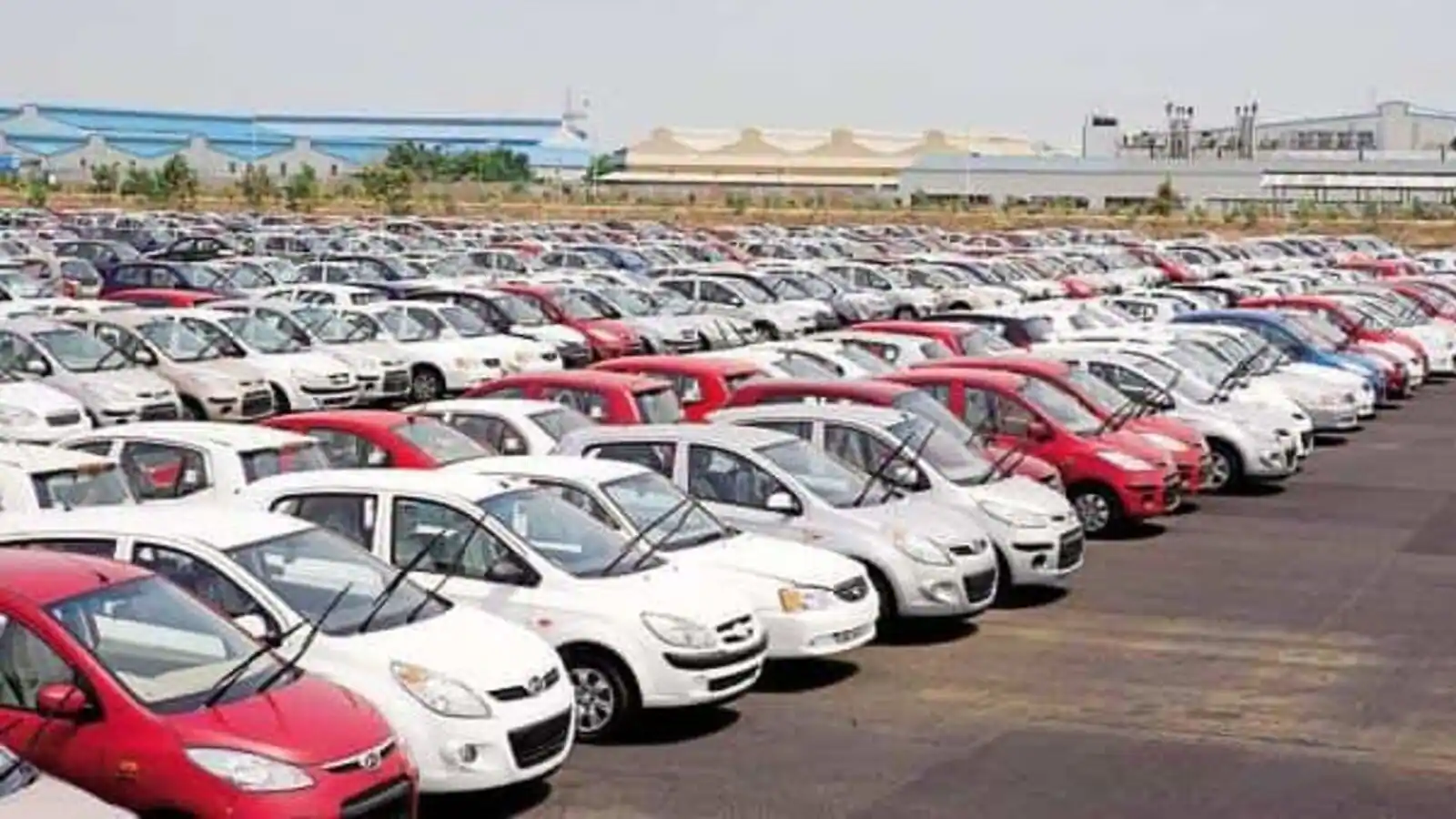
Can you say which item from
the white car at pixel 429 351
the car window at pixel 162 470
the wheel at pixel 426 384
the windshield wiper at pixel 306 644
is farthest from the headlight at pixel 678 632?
Result: the wheel at pixel 426 384

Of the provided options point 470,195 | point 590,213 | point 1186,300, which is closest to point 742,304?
point 1186,300

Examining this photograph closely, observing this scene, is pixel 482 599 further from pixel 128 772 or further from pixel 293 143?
pixel 293 143

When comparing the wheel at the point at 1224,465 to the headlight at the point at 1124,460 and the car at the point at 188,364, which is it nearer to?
the headlight at the point at 1124,460

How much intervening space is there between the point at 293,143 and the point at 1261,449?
5658 inches

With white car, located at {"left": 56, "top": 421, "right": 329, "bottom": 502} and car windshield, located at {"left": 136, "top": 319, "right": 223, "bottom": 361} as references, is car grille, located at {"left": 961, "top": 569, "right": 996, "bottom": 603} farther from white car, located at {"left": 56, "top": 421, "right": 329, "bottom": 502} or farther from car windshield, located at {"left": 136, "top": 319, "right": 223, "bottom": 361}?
car windshield, located at {"left": 136, "top": 319, "right": 223, "bottom": 361}

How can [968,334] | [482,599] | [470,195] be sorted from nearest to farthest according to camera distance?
[482,599] → [968,334] → [470,195]

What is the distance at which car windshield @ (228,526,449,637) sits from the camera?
10.8 meters

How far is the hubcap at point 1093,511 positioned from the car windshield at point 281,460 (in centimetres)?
739

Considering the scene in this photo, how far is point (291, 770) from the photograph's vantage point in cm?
878

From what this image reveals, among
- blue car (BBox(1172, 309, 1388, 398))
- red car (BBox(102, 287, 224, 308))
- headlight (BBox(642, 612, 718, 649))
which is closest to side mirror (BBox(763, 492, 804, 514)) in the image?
headlight (BBox(642, 612, 718, 649))

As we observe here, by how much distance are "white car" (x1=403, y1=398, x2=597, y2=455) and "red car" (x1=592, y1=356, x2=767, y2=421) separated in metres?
2.49

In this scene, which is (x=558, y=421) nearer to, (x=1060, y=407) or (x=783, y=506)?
(x=783, y=506)

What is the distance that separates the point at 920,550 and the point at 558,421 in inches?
169

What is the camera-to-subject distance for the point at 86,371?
24609 mm
